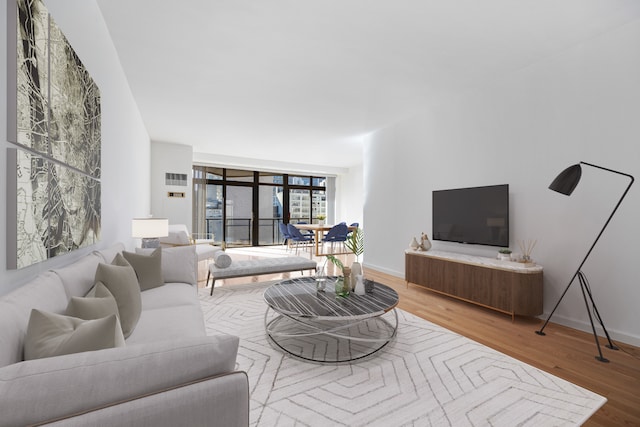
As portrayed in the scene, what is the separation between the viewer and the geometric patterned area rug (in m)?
1.62

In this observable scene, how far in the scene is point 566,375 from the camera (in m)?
2.07

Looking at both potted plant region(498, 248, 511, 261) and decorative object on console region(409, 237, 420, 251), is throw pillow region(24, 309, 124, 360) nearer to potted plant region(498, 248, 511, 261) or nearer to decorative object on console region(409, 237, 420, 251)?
potted plant region(498, 248, 511, 261)

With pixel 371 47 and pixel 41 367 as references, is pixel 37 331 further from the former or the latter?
pixel 371 47

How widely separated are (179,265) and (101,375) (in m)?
2.31

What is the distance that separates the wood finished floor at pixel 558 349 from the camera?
180 centimetres

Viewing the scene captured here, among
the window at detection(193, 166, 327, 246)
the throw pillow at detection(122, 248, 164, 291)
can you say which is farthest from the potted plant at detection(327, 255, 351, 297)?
the window at detection(193, 166, 327, 246)

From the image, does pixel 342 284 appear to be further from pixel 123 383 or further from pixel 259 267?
pixel 123 383

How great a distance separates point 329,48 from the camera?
9.58 ft

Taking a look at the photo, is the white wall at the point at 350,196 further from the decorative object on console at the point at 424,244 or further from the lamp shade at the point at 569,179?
the lamp shade at the point at 569,179

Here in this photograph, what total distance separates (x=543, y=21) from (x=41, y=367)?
371 cm

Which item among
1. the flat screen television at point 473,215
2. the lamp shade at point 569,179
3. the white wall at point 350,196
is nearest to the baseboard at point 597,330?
the flat screen television at point 473,215

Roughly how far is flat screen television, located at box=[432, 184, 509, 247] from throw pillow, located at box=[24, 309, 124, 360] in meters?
3.75

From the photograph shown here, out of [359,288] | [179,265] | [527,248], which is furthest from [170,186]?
[527,248]

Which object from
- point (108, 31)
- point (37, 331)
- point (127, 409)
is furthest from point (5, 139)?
point (108, 31)
